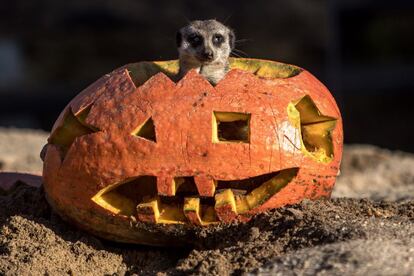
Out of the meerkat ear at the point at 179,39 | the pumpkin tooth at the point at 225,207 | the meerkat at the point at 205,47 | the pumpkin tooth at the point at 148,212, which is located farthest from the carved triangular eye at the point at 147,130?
the meerkat ear at the point at 179,39

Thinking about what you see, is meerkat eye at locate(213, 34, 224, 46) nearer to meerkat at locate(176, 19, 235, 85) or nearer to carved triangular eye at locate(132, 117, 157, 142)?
meerkat at locate(176, 19, 235, 85)

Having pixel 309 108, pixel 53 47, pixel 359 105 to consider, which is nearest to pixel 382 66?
pixel 359 105

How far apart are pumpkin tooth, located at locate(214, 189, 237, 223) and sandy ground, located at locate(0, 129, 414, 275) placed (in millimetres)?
45

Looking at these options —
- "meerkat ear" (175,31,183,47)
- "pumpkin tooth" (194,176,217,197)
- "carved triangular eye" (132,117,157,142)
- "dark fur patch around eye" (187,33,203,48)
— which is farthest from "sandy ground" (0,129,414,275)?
"meerkat ear" (175,31,183,47)

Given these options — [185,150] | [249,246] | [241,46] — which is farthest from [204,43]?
[241,46]

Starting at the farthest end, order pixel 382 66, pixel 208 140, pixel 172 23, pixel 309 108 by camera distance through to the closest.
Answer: pixel 172 23, pixel 382 66, pixel 309 108, pixel 208 140

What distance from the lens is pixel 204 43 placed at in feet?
18.8

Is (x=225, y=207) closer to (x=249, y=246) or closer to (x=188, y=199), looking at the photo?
(x=188, y=199)

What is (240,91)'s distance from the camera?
405 cm

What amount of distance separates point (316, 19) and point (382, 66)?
6.46 feet

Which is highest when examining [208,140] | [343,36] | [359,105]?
[208,140]

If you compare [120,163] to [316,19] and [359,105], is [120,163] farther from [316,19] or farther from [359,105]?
[316,19]

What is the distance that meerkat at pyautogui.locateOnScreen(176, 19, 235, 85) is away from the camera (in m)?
5.56

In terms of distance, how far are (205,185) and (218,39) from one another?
2072 mm
